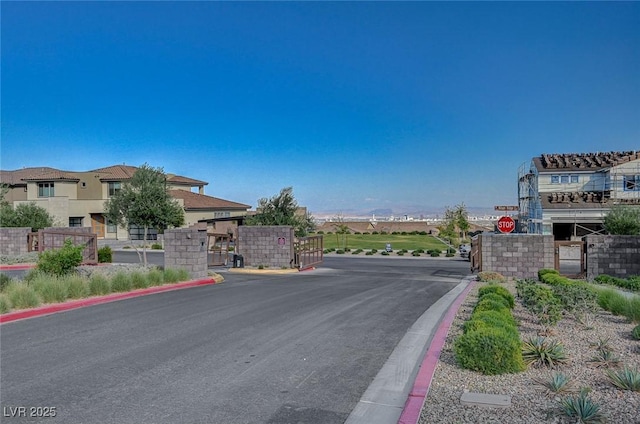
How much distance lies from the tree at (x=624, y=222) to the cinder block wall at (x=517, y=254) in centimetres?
1430

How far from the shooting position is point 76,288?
13.9 meters

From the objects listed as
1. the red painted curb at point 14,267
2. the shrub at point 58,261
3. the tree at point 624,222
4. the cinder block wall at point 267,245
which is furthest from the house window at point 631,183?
the red painted curb at point 14,267

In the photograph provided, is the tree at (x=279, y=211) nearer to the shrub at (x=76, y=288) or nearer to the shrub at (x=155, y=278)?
the shrub at (x=155, y=278)

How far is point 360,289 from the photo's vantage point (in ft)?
57.9

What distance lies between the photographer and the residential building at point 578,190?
4553 cm

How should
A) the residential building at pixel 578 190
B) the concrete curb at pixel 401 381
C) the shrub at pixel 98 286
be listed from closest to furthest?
the concrete curb at pixel 401 381
the shrub at pixel 98 286
the residential building at pixel 578 190

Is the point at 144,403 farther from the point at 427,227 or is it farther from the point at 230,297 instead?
the point at 427,227

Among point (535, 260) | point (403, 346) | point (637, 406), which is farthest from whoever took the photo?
point (535, 260)

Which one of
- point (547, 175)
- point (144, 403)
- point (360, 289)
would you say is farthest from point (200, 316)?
point (547, 175)

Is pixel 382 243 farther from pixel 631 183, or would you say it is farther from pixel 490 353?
pixel 490 353

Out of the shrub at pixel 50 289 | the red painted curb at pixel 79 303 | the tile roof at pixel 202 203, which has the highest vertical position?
the tile roof at pixel 202 203

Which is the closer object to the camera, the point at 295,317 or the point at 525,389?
the point at 525,389

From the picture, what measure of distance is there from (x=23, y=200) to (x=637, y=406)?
5848cm

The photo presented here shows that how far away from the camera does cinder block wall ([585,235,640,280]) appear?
20.5m
